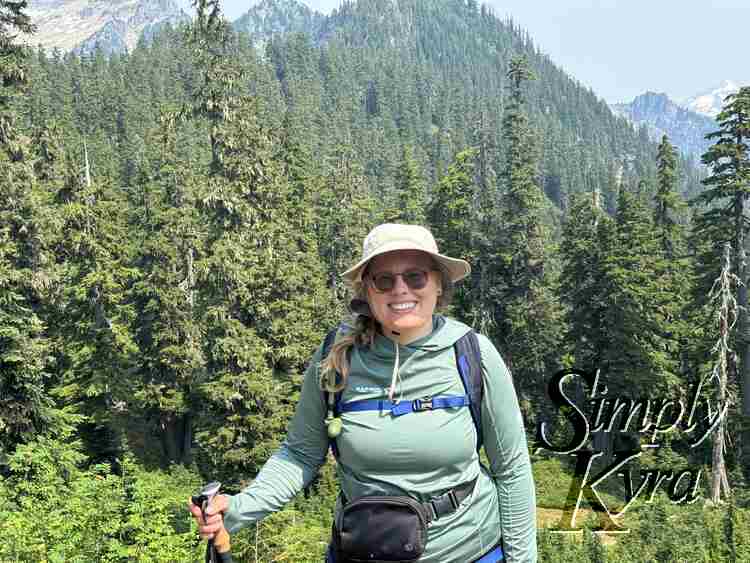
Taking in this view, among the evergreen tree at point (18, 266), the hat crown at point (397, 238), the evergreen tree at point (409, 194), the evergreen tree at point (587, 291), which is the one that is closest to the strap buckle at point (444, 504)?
the hat crown at point (397, 238)

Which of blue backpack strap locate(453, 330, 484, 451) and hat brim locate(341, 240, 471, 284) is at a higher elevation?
hat brim locate(341, 240, 471, 284)

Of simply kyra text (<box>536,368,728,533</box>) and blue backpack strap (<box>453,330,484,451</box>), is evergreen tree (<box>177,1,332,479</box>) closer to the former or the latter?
simply kyra text (<box>536,368,728,533</box>)

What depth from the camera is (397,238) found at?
8.72 ft

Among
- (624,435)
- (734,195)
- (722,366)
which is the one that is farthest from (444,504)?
(624,435)

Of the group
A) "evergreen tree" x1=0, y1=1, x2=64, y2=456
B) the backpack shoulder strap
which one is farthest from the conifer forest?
the backpack shoulder strap

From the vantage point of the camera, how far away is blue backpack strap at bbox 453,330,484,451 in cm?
253

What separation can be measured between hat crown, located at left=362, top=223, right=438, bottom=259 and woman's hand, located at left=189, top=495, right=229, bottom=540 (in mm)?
1183

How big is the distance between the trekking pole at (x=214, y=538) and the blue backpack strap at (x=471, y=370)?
1088 mm

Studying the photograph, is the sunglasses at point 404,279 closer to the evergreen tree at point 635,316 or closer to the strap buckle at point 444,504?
the strap buckle at point 444,504

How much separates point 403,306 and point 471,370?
39 centimetres

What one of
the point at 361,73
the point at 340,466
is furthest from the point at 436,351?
the point at 361,73

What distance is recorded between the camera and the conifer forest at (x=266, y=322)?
1166cm

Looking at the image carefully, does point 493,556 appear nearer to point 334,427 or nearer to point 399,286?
point 334,427

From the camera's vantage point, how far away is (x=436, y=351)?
260cm
